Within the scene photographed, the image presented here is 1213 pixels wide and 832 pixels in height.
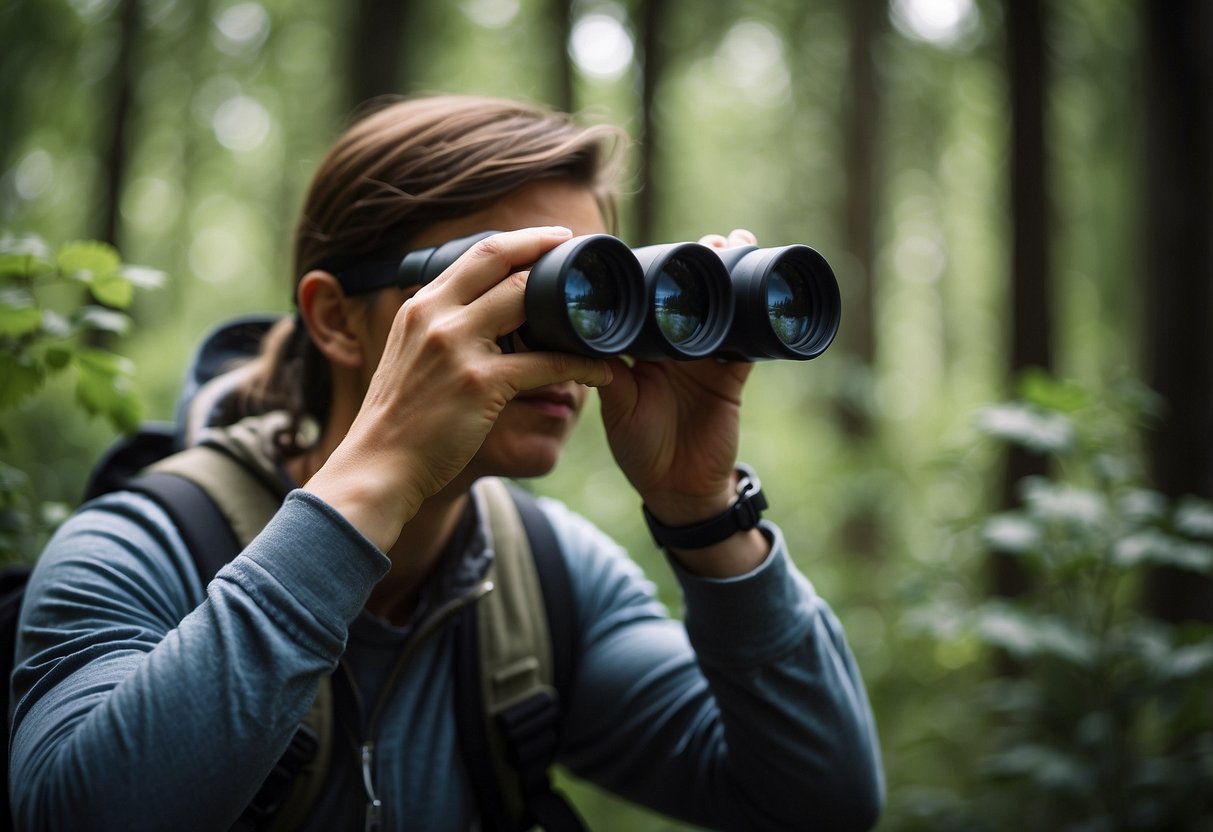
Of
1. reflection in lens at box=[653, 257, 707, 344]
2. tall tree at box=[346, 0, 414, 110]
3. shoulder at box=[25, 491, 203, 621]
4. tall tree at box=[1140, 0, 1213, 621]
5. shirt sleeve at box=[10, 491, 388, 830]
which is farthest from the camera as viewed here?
tall tree at box=[346, 0, 414, 110]

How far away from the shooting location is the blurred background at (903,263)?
2797 millimetres

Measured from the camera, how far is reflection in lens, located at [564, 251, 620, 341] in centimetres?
144

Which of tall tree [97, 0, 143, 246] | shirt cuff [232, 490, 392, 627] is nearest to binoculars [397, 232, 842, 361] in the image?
shirt cuff [232, 490, 392, 627]

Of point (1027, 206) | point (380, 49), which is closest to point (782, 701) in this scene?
point (1027, 206)

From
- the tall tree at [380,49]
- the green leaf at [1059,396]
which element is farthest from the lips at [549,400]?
the tall tree at [380,49]

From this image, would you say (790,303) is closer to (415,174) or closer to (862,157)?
(415,174)

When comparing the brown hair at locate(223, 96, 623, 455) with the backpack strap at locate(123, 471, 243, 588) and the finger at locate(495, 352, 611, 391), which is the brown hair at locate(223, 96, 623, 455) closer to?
the backpack strap at locate(123, 471, 243, 588)

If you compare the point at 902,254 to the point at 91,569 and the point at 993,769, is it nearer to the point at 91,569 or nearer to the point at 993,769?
the point at 993,769

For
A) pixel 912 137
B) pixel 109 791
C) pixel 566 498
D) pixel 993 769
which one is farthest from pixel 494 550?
pixel 912 137

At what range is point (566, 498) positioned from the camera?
5164 mm

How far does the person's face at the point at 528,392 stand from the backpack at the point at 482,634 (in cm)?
31

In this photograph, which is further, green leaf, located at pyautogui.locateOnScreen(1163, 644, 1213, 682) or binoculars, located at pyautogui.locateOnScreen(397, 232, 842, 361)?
green leaf, located at pyautogui.locateOnScreen(1163, 644, 1213, 682)

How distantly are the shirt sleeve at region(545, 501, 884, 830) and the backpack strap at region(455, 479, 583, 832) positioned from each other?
0.36ft

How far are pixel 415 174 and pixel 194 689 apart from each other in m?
1.01
